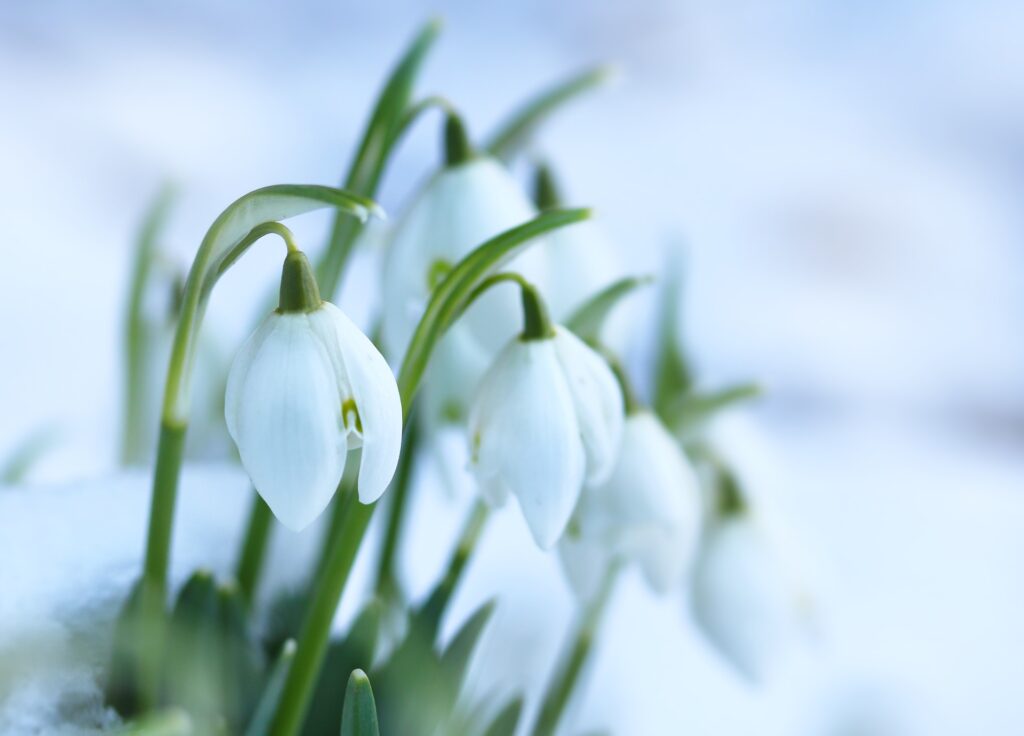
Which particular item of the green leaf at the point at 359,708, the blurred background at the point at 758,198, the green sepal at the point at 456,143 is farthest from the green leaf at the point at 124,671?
the blurred background at the point at 758,198

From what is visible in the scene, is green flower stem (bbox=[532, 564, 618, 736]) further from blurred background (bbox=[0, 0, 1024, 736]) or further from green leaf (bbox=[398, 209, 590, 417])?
blurred background (bbox=[0, 0, 1024, 736])

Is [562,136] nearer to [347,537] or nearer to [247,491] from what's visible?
[247,491]

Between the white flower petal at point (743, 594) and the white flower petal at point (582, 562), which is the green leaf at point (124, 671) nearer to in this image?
the white flower petal at point (582, 562)

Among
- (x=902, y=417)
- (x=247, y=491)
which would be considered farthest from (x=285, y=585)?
(x=902, y=417)

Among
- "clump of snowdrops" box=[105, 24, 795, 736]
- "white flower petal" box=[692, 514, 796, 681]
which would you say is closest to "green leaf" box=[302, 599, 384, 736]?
"clump of snowdrops" box=[105, 24, 795, 736]

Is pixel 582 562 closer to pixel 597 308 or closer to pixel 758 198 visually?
pixel 597 308

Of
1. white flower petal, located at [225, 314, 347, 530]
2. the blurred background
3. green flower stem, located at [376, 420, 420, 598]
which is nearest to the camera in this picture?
white flower petal, located at [225, 314, 347, 530]
